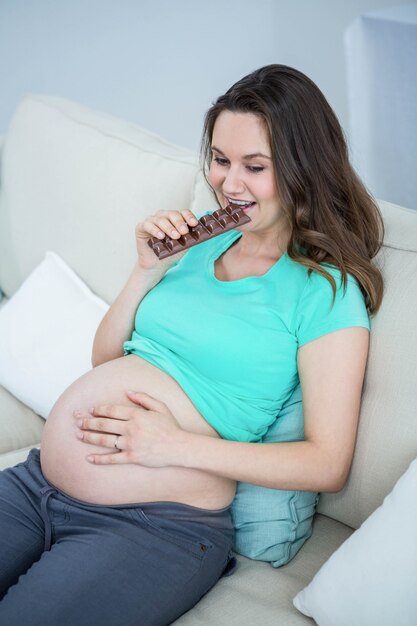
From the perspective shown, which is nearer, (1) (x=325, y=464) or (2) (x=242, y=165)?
(1) (x=325, y=464)

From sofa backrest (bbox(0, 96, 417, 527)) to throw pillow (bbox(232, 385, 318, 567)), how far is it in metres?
0.08

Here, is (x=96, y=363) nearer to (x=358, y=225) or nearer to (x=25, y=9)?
(x=358, y=225)

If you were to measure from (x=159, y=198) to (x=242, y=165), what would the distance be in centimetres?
56

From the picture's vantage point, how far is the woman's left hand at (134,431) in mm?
1446

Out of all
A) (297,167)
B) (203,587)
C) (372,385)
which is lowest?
(203,587)

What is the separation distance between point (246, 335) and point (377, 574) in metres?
0.51

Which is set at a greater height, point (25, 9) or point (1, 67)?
point (25, 9)

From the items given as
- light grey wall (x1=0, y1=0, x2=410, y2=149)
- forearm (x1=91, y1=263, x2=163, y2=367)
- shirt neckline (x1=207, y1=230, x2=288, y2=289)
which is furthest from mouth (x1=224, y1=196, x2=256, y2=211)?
light grey wall (x1=0, y1=0, x2=410, y2=149)

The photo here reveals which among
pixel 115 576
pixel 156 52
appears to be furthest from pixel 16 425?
pixel 156 52

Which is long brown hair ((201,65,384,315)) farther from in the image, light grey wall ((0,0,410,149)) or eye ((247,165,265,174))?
light grey wall ((0,0,410,149))

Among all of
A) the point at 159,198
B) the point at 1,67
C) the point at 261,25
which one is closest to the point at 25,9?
the point at 1,67

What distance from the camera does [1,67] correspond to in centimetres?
435

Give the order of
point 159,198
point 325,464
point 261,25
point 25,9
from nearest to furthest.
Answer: point 325,464 < point 159,198 < point 261,25 < point 25,9

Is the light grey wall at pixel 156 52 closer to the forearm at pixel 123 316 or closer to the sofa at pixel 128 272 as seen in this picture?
the sofa at pixel 128 272
